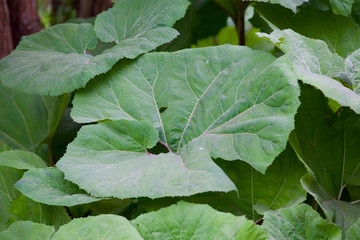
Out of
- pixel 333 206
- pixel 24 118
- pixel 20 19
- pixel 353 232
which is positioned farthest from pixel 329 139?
pixel 20 19

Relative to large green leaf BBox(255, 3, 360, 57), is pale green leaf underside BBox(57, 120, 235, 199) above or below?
below

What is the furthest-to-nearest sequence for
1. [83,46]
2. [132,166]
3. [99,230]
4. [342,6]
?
[83,46]
[342,6]
[132,166]
[99,230]

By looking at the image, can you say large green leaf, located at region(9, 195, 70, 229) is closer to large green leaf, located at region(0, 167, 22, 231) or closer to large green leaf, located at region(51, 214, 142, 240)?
large green leaf, located at region(0, 167, 22, 231)

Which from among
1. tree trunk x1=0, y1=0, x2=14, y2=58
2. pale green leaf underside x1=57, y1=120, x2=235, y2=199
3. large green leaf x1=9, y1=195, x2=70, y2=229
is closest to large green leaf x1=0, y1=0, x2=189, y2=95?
pale green leaf underside x1=57, y1=120, x2=235, y2=199

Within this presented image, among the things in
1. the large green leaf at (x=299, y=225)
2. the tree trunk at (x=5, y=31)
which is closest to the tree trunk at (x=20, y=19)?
the tree trunk at (x=5, y=31)

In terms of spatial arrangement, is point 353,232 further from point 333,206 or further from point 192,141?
point 192,141

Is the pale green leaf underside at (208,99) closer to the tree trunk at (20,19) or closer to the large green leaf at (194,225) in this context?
the large green leaf at (194,225)
